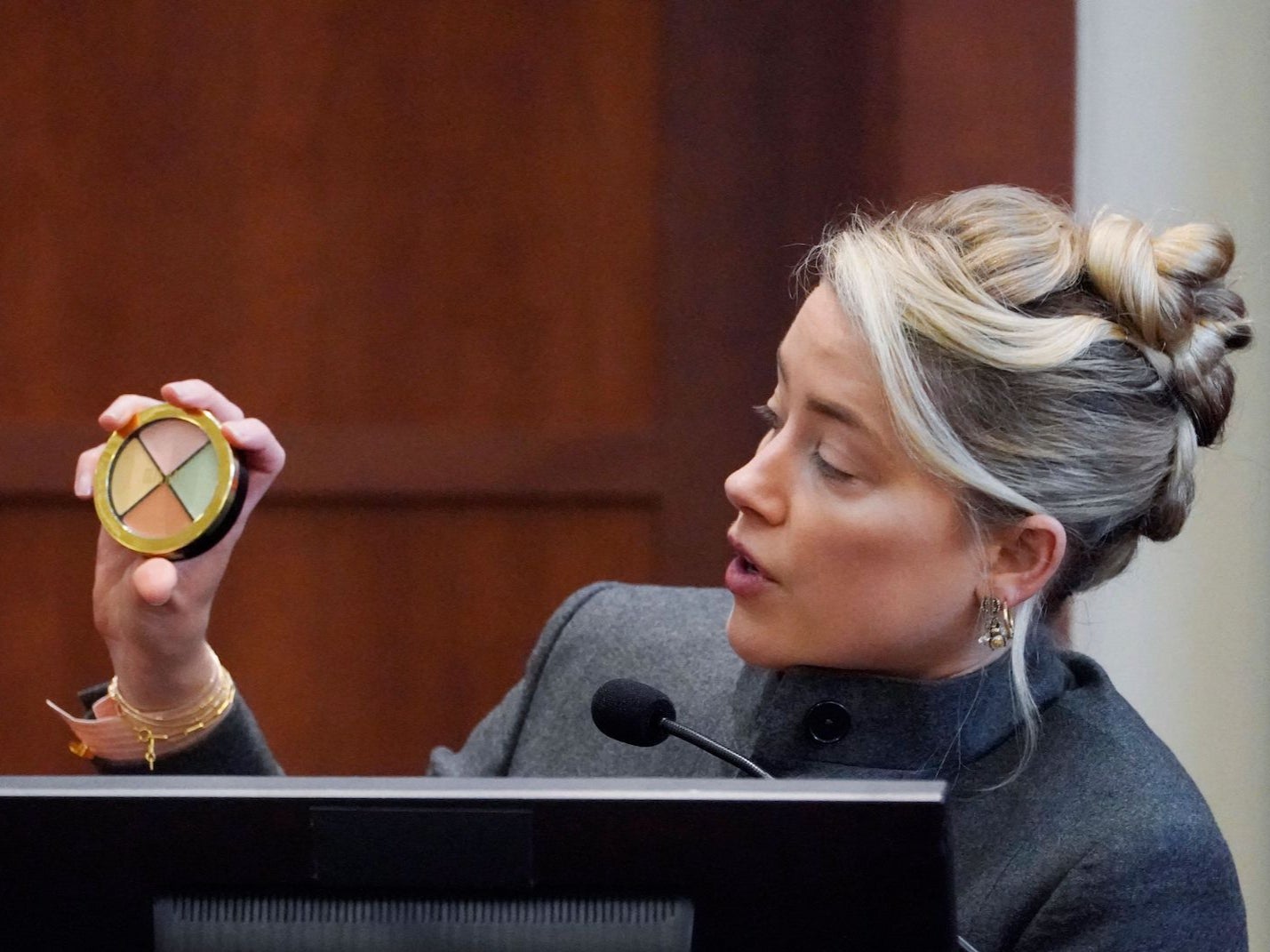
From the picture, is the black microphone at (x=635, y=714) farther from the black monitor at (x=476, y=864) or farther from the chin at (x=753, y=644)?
the black monitor at (x=476, y=864)

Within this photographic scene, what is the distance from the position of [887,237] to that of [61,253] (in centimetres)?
113

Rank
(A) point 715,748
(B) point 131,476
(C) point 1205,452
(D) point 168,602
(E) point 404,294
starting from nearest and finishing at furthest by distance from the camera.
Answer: (A) point 715,748, (B) point 131,476, (D) point 168,602, (C) point 1205,452, (E) point 404,294

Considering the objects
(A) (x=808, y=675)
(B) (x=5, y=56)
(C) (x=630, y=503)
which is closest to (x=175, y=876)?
(A) (x=808, y=675)

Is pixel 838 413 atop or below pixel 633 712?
atop

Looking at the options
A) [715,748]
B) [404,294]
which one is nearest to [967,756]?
[715,748]

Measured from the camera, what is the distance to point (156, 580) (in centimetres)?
104

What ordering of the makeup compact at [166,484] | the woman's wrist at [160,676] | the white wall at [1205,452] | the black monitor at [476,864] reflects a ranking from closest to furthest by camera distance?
the black monitor at [476,864]
the makeup compact at [166,484]
the woman's wrist at [160,676]
the white wall at [1205,452]

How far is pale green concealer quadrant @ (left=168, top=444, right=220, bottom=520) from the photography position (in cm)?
102

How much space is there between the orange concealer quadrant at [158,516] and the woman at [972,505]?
4 cm

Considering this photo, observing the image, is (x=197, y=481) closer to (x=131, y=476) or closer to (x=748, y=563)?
(x=131, y=476)

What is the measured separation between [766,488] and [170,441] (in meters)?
0.41

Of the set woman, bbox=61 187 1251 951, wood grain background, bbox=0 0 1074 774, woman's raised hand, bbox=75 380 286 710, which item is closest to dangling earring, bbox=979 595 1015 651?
woman, bbox=61 187 1251 951

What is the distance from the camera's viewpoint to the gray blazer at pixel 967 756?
0.94 m

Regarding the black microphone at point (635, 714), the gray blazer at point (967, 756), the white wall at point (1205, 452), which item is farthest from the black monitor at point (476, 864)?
the white wall at point (1205, 452)
